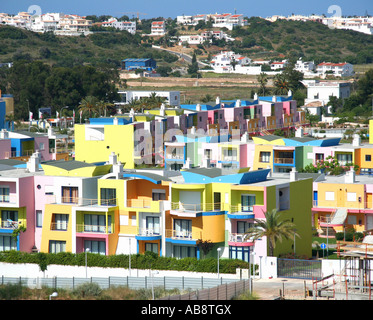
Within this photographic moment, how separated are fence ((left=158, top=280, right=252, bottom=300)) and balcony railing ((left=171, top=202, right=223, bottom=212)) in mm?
8726

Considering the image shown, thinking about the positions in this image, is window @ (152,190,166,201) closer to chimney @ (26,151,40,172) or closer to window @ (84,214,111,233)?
window @ (84,214,111,233)

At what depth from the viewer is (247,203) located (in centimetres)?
4925

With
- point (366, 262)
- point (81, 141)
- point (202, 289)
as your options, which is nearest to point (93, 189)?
point (202, 289)

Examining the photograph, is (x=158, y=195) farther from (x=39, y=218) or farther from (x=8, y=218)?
(x=8, y=218)

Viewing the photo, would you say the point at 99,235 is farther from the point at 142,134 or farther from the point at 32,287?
the point at 142,134

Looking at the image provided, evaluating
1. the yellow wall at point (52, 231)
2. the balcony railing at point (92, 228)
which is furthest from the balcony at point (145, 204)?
the yellow wall at point (52, 231)

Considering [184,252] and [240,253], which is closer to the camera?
[240,253]

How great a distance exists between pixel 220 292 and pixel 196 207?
1183 centimetres

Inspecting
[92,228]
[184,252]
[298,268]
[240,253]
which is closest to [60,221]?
[92,228]

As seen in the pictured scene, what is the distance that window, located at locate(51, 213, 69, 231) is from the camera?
172 ft

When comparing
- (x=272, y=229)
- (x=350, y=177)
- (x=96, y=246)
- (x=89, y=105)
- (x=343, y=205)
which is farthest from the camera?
(x=89, y=105)

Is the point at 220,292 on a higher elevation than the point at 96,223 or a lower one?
lower

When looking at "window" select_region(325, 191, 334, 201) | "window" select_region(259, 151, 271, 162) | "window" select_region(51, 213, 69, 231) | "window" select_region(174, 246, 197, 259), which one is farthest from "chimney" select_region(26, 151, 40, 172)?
"window" select_region(259, 151, 271, 162)

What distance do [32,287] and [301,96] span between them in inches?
4302
